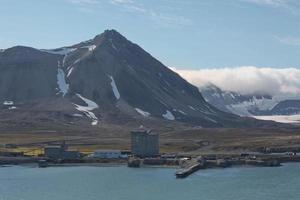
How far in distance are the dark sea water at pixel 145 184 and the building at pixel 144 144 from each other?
16.7 m

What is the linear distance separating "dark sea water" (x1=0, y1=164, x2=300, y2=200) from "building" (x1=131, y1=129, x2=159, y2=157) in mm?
16713

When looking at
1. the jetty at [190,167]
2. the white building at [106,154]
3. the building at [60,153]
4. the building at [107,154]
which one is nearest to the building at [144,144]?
the white building at [106,154]

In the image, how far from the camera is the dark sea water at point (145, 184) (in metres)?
74.8

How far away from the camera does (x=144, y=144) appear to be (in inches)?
4938

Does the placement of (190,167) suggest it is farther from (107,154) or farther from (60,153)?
(60,153)

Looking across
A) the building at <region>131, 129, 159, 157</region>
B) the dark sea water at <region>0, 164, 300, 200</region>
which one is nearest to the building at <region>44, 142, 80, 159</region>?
the building at <region>131, 129, 159, 157</region>

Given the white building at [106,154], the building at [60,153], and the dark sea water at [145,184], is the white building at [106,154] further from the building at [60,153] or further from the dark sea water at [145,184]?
the dark sea water at [145,184]

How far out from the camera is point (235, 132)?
199500mm

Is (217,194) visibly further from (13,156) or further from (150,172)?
(13,156)

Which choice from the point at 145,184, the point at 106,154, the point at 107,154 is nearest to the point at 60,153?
the point at 106,154

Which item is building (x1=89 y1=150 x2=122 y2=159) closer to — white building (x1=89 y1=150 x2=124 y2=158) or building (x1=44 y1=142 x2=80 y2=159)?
white building (x1=89 y1=150 x2=124 y2=158)

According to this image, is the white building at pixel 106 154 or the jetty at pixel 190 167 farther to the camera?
the white building at pixel 106 154

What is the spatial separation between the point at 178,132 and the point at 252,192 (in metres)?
119

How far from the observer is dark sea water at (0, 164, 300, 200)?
245 ft
